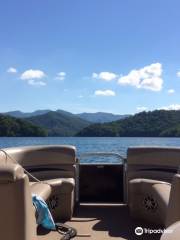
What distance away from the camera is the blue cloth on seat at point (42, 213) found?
141 inches

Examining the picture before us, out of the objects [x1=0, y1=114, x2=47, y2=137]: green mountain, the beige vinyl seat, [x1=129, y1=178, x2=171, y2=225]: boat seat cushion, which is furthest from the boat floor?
[x1=0, y1=114, x2=47, y2=137]: green mountain

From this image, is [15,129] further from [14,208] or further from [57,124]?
[57,124]

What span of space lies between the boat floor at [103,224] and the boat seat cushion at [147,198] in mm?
106

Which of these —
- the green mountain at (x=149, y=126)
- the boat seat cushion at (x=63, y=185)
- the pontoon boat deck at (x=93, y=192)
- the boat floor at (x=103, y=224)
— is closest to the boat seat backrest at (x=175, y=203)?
the pontoon boat deck at (x=93, y=192)

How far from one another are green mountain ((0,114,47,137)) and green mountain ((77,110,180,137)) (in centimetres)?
1097

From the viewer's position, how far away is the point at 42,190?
4.11 meters

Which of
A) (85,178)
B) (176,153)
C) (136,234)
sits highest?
(176,153)

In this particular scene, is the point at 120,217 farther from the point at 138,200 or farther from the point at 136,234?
the point at 136,234

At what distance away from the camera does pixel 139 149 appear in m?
5.17

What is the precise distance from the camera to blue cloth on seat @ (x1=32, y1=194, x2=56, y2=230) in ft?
11.7

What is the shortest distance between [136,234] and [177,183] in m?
1.30

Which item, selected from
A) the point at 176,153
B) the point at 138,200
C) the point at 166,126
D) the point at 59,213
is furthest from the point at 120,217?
the point at 166,126

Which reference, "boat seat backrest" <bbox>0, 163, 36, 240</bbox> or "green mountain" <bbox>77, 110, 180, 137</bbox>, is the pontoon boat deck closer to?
"boat seat backrest" <bbox>0, 163, 36, 240</bbox>

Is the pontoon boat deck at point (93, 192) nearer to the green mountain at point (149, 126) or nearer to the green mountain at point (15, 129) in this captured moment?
the green mountain at point (15, 129)
